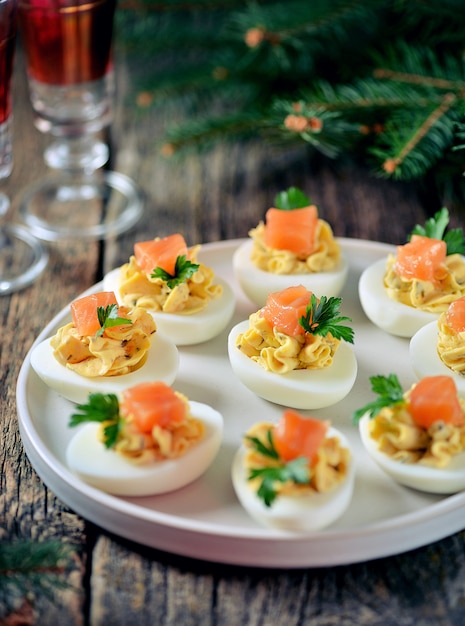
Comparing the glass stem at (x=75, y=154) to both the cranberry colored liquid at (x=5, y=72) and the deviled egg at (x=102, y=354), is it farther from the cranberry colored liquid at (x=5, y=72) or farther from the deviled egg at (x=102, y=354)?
the deviled egg at (x=102, y=354)

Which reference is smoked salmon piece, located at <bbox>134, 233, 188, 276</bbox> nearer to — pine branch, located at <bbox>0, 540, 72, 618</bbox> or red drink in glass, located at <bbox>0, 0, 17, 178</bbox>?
red drink in glass, located at <bbox>0, 0, 17, 178</bbox>

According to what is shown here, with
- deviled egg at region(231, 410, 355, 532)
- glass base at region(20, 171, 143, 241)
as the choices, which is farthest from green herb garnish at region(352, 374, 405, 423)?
glass base at region(20, 171, 143, 241)

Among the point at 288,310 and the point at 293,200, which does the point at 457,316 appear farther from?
the point at 293,200

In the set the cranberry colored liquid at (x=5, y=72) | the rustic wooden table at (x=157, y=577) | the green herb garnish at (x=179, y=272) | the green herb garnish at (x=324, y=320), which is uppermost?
the cranberry colored liquid at (x=5, y=72)

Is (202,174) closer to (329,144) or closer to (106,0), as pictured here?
(329,144)

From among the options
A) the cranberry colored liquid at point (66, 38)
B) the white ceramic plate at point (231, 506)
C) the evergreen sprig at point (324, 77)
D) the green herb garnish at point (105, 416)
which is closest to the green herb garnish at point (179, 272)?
the white ceramic plate at point (231, 506)

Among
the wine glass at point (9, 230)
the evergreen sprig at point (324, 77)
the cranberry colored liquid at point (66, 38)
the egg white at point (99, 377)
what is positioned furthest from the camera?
the evergreen sprig at point (324, 77)

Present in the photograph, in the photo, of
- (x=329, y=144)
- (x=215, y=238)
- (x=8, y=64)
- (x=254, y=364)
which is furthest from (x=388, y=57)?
(x=254, y=364)
